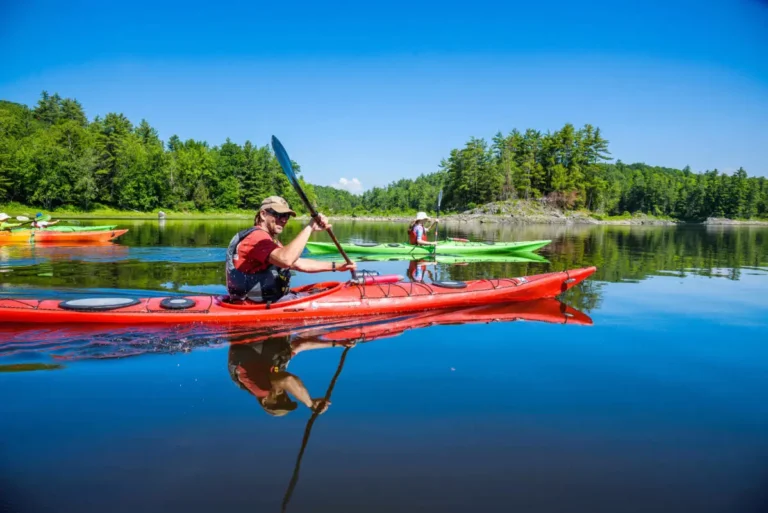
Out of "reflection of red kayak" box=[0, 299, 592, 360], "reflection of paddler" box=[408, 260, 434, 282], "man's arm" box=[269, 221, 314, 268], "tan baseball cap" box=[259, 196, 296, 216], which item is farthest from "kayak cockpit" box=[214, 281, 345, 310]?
"reflection of paddler" box=[408, 260, 434, 282]

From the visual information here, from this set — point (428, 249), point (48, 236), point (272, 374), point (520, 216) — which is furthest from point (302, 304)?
point (520, 216)

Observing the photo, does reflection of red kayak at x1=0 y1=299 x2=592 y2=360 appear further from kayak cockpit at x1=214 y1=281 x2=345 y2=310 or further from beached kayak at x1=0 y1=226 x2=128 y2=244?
beached kayak at x1=0 y1=226 x2=128 y2=244

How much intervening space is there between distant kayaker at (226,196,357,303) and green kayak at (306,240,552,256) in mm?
9111

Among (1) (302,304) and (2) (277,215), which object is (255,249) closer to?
(2) (277,215)

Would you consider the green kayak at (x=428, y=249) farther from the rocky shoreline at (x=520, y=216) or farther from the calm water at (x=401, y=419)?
the rocky shoreline at (x=520, y=216)

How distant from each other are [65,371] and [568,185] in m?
76.8

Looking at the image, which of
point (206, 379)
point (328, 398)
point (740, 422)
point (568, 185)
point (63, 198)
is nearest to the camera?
point (740, 422)

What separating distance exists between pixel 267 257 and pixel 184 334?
5.11 ft

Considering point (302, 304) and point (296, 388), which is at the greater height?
point (302, 304)

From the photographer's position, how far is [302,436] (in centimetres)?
371

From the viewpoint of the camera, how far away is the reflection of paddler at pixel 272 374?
431 centimetres

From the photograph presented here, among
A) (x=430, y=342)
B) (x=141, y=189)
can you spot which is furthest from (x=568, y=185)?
(x=430, y=342)

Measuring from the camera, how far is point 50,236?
58.5 ft

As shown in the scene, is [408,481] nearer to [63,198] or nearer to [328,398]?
[328,398]
